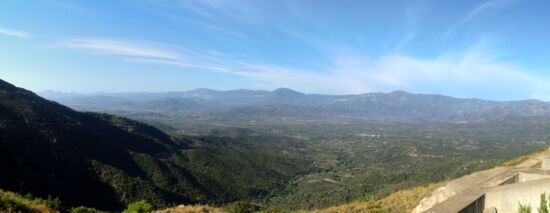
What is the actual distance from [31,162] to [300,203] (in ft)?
143

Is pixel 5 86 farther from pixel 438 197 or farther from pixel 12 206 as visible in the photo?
pixel 438 197

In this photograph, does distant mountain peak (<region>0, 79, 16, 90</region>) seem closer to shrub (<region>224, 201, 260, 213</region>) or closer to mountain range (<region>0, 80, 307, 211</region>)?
mountain range (<region>0, 80, 307, 211</region>)

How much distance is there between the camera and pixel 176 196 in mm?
52188

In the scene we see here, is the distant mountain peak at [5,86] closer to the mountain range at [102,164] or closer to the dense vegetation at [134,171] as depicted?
the mountain range at [102,164]

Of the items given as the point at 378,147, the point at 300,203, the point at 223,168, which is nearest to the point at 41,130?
the point at 223,168

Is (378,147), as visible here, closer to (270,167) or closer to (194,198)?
(270,167)

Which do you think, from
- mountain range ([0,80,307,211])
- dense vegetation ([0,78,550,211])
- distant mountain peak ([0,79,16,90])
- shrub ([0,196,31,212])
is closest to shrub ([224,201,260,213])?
dense vegetation ([0,78,550,211])

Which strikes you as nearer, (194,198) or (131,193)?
(131,193)

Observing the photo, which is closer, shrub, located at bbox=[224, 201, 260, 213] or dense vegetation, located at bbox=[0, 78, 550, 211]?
shrub, located at bbox=[224, 201, 260, 213]

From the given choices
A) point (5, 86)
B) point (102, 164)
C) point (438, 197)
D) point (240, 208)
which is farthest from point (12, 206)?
point (5, 86)

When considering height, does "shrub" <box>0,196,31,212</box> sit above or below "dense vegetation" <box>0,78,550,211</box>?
above

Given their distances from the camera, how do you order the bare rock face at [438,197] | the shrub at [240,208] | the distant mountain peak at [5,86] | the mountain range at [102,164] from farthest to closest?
the distant mountain peak at [5,86] → the mountain range at [102,164] → the shrub at [240,208] → the bare rock face at [438,197]

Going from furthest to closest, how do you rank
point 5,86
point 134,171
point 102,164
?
point 5,86 < point 134,171 < point 102,164

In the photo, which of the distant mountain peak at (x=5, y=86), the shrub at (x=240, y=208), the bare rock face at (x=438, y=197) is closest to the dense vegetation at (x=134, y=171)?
the shrub at (x=240, y=208)
